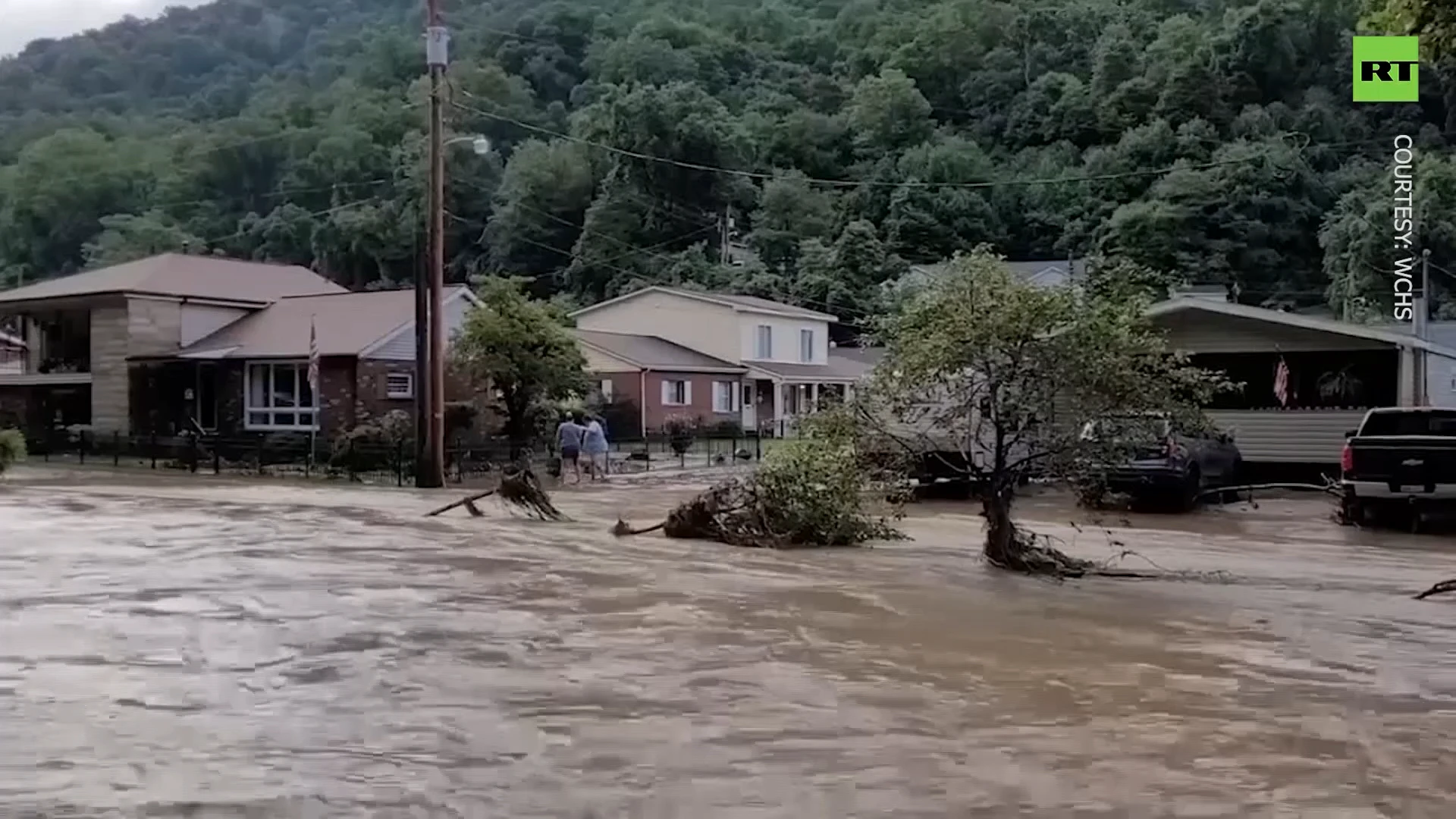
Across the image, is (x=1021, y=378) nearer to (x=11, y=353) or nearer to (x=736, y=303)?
(x=736, y=303)

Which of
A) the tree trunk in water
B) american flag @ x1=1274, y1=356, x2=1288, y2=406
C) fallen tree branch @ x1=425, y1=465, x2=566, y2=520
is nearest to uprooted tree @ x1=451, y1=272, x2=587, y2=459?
fallen tree branch @ x1=425, y1=465, x2=566, y2=520

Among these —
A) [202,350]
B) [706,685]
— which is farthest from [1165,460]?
[202,350]

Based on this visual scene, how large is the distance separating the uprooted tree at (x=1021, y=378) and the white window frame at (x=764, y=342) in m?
36.9

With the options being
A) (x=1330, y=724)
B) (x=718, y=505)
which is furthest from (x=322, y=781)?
(x=718, y=505)

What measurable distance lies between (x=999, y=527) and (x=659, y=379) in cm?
3137

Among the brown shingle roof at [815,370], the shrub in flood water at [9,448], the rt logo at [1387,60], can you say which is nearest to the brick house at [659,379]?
the brown shingle roof at [815,370]

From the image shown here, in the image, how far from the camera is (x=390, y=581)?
13.9 metres

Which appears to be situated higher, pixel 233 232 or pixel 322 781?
pixel 233 232

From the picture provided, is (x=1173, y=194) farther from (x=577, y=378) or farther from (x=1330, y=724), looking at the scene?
(x=1330, y=724)

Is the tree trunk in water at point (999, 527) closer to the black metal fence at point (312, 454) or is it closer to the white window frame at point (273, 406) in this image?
the black metal fence at point (312, 454)

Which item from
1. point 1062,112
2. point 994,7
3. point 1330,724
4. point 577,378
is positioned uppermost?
point 994,7

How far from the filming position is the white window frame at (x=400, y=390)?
3625 centimetres

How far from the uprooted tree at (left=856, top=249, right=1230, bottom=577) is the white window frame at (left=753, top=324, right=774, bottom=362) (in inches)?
1453

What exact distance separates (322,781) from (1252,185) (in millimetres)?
56920
